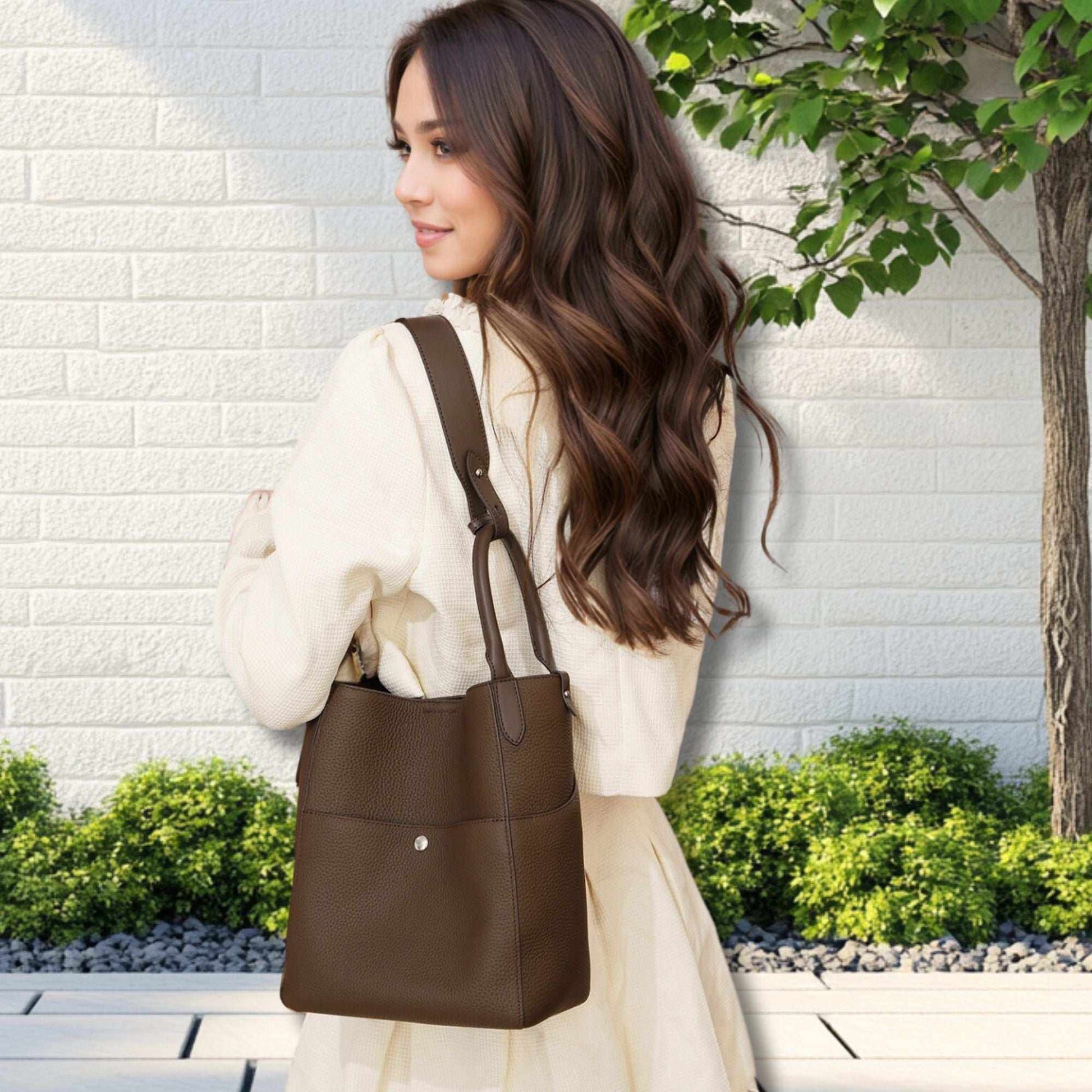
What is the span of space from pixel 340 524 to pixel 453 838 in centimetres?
27

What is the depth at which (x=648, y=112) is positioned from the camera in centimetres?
110

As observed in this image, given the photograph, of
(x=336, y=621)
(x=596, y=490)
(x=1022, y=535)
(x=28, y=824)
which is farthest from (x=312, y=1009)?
(x=1022, y=535)

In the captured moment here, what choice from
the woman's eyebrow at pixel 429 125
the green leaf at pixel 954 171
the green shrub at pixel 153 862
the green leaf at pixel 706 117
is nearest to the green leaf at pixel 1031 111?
the green leaf at pixel 954 171

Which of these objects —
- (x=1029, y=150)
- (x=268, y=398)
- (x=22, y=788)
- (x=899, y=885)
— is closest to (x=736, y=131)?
(x=1029, y=150)

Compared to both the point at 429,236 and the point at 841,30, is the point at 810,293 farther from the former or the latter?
the point at 429,236

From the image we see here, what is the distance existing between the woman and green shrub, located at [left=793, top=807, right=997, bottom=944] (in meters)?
1.65

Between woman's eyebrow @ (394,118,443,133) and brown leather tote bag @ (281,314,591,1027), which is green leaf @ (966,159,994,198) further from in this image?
brown leather tote bag @ (281,314,591,1027)

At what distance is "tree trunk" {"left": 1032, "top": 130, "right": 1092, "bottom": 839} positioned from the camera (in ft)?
8.95

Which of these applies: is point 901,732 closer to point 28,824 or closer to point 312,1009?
point 28,824

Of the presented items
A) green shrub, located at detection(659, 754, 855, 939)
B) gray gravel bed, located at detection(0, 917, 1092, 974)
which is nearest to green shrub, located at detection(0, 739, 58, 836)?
gray gravel bed, located at detection(0, 917, 1092, 974)

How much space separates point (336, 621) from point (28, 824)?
6.96 feet

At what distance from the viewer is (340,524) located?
3.27ft

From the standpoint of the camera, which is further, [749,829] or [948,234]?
[749,829]

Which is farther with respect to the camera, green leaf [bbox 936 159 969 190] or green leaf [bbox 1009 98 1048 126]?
green leaf [bbox 936 159 969 190]
